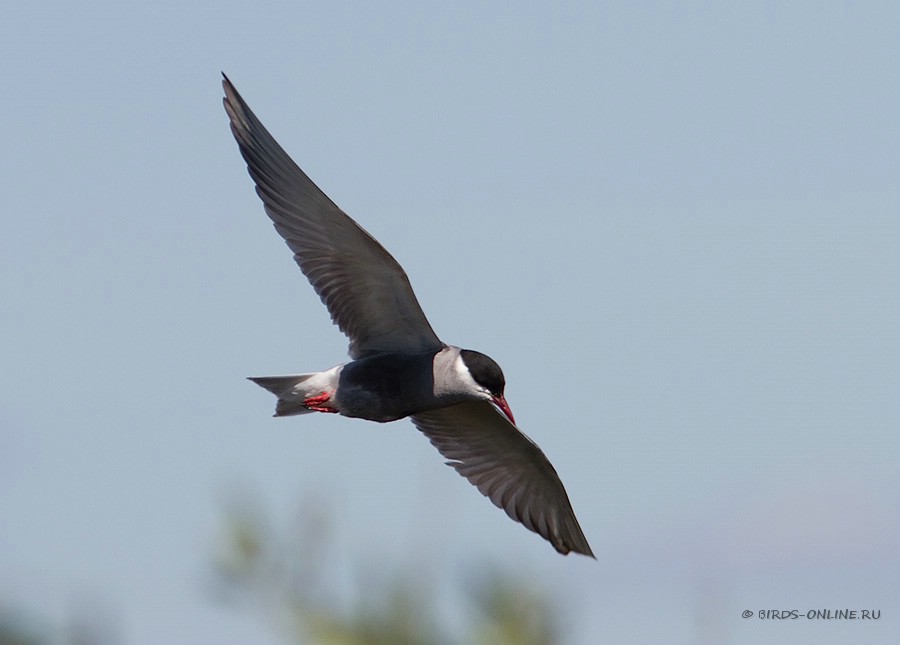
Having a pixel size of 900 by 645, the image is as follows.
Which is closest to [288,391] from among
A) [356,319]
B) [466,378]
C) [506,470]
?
[356,319]

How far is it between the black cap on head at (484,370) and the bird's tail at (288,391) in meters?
1.30

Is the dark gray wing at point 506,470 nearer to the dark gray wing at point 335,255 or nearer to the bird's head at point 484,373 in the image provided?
the dark gray wing at point 335,255

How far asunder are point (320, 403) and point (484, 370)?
4.51 ft

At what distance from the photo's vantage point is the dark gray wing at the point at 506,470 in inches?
412

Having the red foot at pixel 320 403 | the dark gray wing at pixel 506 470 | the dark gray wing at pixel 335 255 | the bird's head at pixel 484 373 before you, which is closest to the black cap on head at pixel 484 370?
the bird's head at pixel 484 373

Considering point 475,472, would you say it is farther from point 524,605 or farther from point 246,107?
point 524,605

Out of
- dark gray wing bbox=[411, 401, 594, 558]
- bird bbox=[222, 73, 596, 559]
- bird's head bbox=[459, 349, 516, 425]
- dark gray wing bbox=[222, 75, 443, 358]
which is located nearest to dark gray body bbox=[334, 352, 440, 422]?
bird bbox=[222, 73, 596, 559]

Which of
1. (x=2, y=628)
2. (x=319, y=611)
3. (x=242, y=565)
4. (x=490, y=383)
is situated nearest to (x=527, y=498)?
(x=490, y=383)

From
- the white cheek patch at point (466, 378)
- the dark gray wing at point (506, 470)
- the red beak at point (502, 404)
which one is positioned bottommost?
the dark gray wing at point (506, 470)

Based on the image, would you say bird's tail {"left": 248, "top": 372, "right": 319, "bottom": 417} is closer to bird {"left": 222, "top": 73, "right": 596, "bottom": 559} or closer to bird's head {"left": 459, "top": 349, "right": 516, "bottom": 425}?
bird {"left": 222, "top": 73, "right": 596, "bottom": 559}

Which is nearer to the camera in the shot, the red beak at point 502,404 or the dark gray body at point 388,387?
the red beak at point 502,404

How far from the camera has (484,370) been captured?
8680 mm

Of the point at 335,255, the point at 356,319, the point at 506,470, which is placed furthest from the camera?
the point at 506,470

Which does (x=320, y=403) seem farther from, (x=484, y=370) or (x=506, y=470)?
(x=506, y=470)
